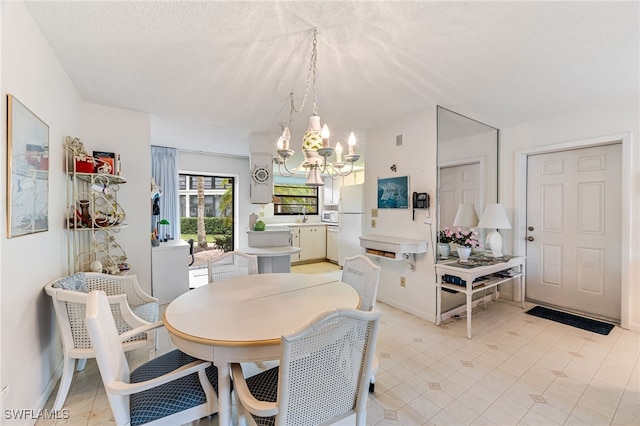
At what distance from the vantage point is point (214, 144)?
15.9ft

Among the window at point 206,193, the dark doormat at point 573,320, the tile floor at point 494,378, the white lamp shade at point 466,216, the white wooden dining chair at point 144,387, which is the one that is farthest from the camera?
the window at point 206,193

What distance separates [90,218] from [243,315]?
6.69 feet

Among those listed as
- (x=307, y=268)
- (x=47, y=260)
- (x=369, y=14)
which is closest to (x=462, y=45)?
(x=369, y=14)

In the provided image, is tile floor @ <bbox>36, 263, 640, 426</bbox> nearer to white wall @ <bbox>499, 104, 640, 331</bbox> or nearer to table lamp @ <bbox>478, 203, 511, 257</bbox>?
white wall @ <bbox>499, 104, 640, 331</bbox>

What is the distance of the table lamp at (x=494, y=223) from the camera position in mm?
3303

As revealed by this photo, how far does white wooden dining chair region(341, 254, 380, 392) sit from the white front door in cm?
281

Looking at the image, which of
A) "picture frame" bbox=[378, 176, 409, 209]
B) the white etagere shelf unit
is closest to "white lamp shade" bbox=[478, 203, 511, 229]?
"picture frame" bbox=[378, 176, 409, 209]

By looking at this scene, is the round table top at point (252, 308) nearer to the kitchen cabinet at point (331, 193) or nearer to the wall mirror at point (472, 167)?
the wall mirror at point (472, 167)

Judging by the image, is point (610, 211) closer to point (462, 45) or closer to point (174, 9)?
point (462, 45)

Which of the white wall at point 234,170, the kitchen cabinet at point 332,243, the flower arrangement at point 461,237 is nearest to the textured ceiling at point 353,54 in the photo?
the flower arrangement at point 461,237

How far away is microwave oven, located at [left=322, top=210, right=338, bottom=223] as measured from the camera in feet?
21.9

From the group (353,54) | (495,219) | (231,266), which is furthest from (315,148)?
(495,219)

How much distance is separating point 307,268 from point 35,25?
5.12m

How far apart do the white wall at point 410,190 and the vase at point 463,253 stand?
1.14 ft
